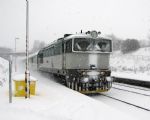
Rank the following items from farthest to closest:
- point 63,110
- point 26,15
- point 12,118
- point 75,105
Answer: point 26,15 < point 75,105 < point 63,110 < point 12,118

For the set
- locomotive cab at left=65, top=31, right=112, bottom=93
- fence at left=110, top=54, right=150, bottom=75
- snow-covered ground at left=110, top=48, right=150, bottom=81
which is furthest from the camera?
fence at left=110, top=54, right=150, bottom=75

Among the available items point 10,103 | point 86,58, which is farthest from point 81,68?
point 10,103

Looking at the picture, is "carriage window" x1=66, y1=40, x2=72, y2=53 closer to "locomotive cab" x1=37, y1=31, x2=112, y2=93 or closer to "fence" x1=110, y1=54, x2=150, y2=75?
"locomotive cab" x1=37, y1=31, x2=112, y2=93

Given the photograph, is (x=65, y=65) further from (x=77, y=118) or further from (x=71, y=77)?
(x=77, y=118)

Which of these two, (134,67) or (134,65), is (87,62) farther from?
(134,65)

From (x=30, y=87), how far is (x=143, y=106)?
4753 millimetres

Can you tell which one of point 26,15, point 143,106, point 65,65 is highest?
point 26,15

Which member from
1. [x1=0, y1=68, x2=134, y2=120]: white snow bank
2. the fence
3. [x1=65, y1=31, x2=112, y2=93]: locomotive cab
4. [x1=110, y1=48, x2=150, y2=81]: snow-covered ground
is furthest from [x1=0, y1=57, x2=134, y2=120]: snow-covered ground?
the fence

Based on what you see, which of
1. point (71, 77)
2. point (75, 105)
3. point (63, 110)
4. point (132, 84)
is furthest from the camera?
point (132, 84)

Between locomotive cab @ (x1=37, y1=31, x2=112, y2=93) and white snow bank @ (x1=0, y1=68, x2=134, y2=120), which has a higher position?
locomotive cab @ (x1=37, y1=31, x2=112, y2=93)

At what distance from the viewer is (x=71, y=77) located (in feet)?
44.2

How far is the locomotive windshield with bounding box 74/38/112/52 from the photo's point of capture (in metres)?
13.6

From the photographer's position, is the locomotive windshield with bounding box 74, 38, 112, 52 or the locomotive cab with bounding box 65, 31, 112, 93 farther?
the locomotive windshield with bounding box 74, 38, 112, 52

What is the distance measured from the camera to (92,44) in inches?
550
